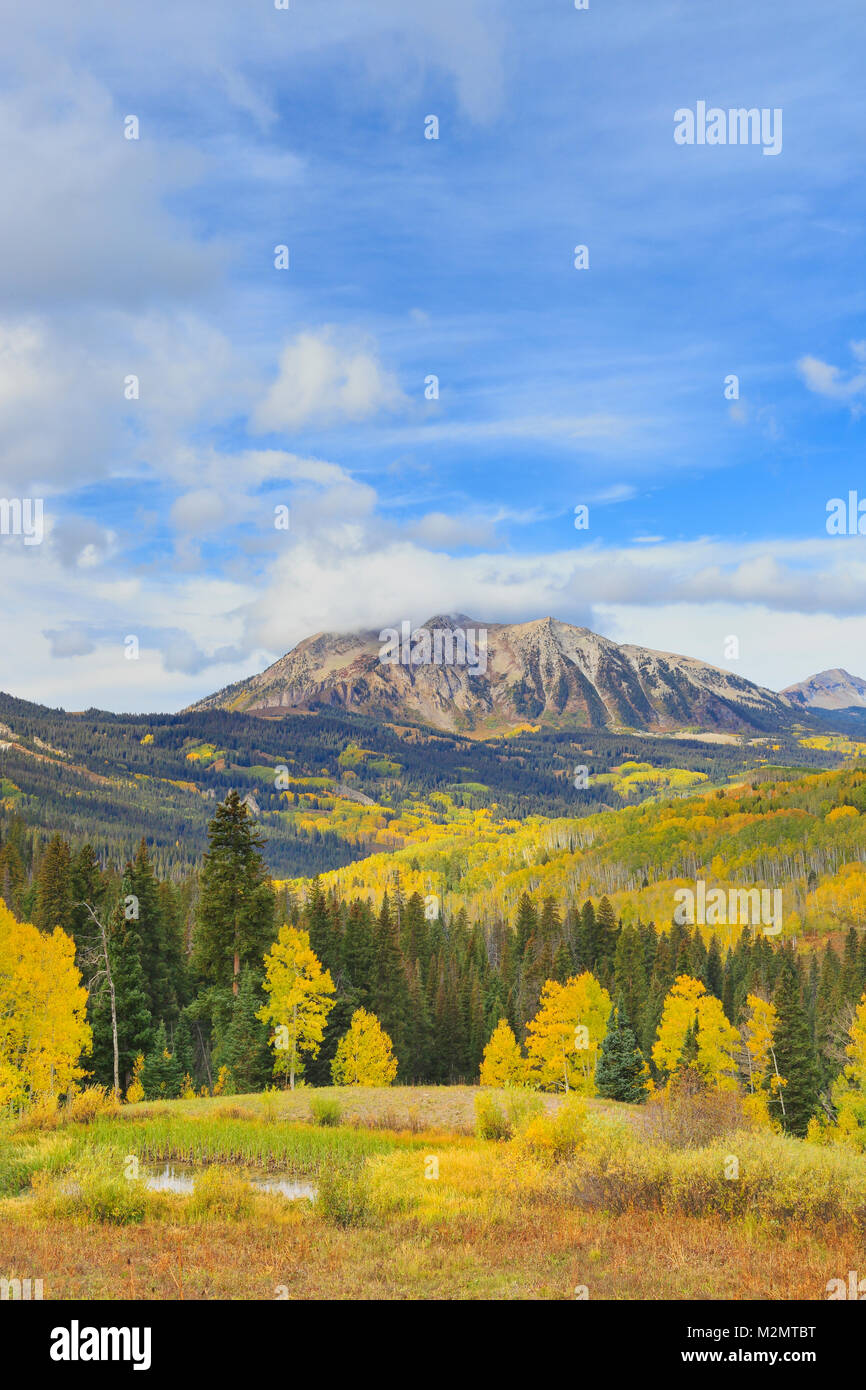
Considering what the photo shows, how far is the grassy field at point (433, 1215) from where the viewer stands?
1450 cm

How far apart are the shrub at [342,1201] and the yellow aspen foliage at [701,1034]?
155ft

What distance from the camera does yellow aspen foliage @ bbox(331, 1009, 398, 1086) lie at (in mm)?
55656

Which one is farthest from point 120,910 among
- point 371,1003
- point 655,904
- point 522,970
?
point 655,904

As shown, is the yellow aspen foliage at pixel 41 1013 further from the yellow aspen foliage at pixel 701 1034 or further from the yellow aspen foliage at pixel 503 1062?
the yellow aspen foliage at pixel 701 1034

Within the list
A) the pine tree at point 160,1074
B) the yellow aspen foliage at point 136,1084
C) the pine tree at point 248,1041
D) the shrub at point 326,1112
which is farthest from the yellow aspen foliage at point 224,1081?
the shrub at point 326,1112

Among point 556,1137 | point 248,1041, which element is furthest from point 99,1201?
point 248,1041

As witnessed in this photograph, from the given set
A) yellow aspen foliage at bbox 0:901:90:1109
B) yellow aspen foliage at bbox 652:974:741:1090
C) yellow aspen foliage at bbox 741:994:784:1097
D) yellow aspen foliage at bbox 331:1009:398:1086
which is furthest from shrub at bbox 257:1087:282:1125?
yellow aspen foliage at bbox 652:974:741:1090

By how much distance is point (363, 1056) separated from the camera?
56156 millimetres

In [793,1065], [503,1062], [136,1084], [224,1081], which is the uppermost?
[136,1084]

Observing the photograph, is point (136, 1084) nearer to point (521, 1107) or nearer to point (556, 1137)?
point (521, 1107)

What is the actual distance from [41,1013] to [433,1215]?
95.4 feet

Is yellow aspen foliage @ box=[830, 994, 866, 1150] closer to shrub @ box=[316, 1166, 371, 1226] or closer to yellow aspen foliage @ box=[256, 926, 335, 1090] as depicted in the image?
yellow aspen foliage @ box=[256, 926, 335, 1090]

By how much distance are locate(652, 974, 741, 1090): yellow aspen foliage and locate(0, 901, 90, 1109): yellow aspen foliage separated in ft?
134
